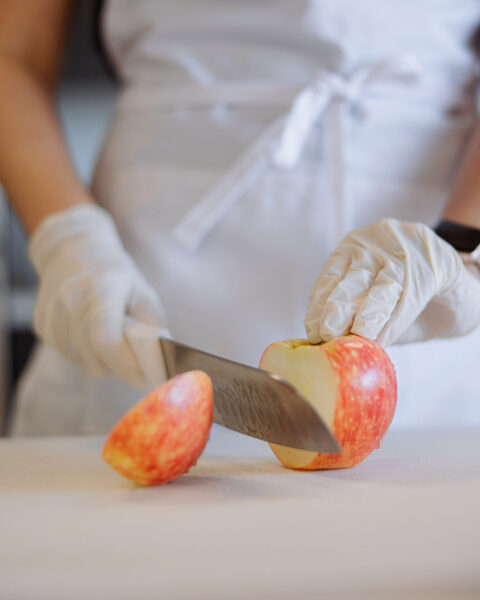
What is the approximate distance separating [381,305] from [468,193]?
0.88 feet

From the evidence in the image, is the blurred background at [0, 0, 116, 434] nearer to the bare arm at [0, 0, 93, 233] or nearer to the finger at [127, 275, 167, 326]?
the bare arm at [0, 0, 93, 233]

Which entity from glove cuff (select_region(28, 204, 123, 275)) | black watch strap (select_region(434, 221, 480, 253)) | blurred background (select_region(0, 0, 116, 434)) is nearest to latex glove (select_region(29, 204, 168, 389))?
glove cuff (select_region(28, 204, 123, 275))

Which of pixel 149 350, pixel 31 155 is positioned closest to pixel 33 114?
pixel 31 155

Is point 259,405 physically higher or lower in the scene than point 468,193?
lower

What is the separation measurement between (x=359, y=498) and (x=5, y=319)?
144cm

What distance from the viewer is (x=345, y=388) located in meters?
0.59

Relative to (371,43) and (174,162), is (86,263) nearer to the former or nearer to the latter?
(174,162)

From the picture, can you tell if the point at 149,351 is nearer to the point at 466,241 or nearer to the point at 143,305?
the point at 143,305

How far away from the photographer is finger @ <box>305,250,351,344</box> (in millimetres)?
677

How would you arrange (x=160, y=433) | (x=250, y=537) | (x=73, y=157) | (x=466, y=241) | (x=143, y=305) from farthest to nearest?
(x=73, y=157)
(x=143, y=305)
(x=466, y=241)
(x=160, y=433)
(x=250, y=537)

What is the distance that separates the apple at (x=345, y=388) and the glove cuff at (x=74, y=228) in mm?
396

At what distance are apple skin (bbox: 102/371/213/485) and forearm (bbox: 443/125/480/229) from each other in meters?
0.40

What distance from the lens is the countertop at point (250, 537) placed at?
0.42 metres

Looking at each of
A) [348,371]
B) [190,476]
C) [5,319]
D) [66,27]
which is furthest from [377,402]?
[5,319]
